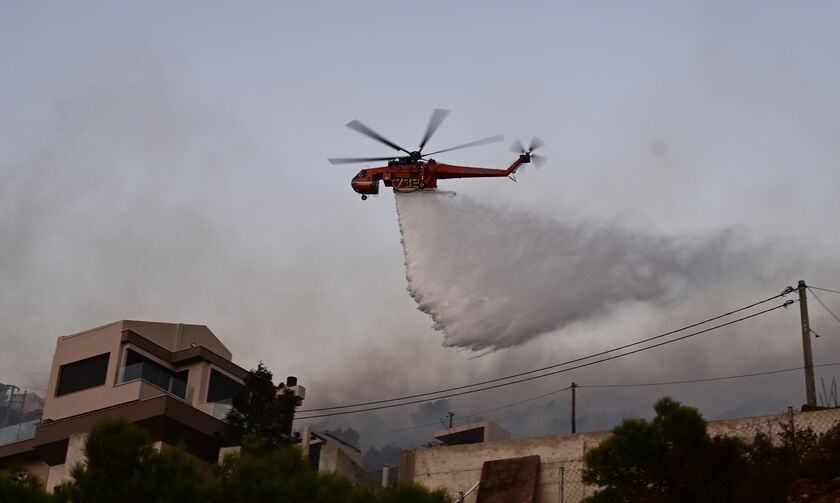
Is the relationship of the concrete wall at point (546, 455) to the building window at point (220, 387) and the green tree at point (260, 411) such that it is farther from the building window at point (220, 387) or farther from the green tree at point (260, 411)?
the building window at point (220, 387)

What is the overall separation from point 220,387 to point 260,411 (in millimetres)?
6839

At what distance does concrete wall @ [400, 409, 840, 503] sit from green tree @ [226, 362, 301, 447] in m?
17.8

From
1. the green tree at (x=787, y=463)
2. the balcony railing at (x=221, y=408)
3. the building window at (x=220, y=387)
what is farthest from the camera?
the building window at (x=220, y=387)

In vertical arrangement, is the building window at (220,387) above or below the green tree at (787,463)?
above

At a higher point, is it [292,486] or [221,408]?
[221,408]

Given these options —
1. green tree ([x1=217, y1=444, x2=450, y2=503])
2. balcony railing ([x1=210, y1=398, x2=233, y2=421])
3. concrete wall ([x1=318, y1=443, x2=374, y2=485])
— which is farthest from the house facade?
green tree ([x1=217, y1=444, x2=450, y2=503])

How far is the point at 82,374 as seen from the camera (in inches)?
1911

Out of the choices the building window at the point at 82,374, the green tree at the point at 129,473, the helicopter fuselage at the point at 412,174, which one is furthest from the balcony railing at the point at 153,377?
the green tree at the point at 129,473

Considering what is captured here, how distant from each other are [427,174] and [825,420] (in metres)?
25.1

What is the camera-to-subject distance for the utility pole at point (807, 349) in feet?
98.0

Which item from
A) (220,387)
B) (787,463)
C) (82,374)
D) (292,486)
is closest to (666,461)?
(787,463)

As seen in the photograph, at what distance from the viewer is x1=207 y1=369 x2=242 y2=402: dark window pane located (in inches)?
1984

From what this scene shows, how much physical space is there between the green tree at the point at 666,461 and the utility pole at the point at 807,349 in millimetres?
10344

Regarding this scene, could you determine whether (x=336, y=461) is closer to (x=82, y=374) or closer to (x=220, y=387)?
(x=220, y=387)
